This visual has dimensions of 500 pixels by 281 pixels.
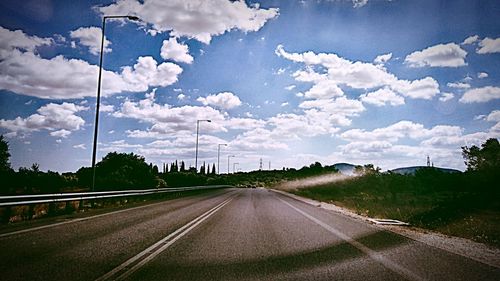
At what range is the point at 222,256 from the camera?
6.57 m

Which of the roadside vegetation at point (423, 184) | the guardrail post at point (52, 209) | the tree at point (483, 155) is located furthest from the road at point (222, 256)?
the tree at point (483, 155)

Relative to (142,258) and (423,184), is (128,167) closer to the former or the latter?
(142,258)

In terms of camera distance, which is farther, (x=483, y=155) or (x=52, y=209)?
(x=483, y=155)

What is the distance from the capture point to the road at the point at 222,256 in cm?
519

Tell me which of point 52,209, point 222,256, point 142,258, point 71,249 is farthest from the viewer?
point 52,209

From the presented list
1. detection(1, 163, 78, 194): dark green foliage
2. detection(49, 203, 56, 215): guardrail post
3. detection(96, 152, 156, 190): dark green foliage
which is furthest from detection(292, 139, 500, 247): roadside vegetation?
detection(49, 203, 56, 215): guardrail post

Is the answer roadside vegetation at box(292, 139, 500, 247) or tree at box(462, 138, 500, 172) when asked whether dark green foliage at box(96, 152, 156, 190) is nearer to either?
roadside vegetation at box(292, 139, 500, 247)

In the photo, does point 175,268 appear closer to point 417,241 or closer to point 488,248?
point 417,241

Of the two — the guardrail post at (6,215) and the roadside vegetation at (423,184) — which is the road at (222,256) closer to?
the guardrail post at (6,215)

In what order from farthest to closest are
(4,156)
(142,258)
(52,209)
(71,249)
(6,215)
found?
(4,156) < (52,209) < (6,215) < (71,249) < (142,258)

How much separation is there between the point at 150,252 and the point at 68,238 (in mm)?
2783

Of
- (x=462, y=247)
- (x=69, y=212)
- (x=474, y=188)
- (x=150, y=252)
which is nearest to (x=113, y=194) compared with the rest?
(x=69, y=212)

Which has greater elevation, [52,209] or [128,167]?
[128,167]

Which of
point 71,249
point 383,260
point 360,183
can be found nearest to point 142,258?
point 71,249
